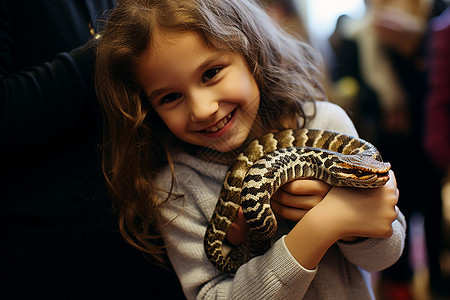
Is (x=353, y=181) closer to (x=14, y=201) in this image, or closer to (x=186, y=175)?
(x=186, y=175)

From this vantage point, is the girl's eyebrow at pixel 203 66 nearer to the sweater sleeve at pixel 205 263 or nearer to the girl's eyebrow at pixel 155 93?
the girl's eyebrow at pixel 155 93

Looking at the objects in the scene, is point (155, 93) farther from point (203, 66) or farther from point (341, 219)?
point (341, 219)

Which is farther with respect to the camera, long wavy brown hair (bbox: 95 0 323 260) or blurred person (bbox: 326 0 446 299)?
blurred person (bbox: 326 0 446 299)

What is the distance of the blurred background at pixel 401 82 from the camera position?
1.38m

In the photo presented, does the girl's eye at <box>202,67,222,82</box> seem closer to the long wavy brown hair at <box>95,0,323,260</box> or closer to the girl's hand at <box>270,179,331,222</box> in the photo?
the long wavy brown hair at <box>95,0,323,260</box>

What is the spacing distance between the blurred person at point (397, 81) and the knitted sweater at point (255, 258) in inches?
11.6

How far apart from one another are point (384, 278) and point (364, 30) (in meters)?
1.61

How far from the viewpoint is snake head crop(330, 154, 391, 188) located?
794 millimetres

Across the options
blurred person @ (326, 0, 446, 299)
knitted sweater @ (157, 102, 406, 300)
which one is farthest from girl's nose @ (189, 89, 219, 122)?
blurred person @ (326, 0, 446, 299)

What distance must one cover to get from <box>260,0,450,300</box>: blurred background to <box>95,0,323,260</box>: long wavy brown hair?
310mm

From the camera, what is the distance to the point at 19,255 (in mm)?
1189

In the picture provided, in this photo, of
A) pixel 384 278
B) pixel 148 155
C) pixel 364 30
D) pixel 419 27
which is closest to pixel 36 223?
pixel 148 155

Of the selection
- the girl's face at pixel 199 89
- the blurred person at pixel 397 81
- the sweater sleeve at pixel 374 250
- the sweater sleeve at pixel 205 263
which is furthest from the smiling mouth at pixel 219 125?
the blurred person at pixel 397 81

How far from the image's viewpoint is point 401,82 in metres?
1.41
